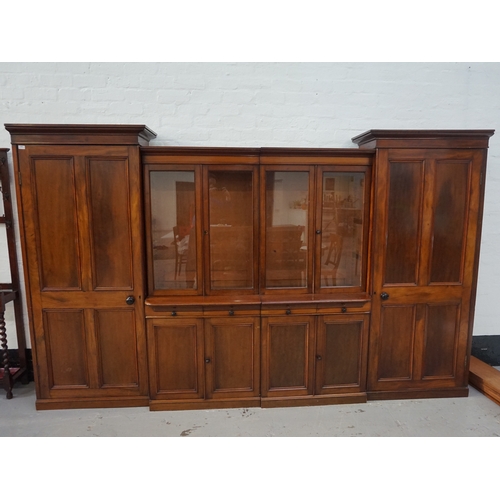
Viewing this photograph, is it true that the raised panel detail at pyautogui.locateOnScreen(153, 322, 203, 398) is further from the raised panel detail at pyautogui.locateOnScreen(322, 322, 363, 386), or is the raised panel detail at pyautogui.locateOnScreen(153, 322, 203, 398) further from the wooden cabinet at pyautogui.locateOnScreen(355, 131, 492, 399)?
the wooden cabinet at pyautogui.locateOnScreen(355, 131, 492, 399)

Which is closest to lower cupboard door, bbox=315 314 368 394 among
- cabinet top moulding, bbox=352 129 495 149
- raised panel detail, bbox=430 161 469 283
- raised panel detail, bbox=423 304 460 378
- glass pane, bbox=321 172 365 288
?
glass pane, bbox=321 172 365 288

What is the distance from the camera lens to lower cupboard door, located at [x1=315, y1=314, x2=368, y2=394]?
2502 mm

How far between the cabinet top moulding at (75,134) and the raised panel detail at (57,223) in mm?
128

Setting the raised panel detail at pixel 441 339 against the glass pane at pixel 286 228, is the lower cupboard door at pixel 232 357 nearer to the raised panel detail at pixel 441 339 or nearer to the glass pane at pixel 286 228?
the glass pane at pixel 286 228

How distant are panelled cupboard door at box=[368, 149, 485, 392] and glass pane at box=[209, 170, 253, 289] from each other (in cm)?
94

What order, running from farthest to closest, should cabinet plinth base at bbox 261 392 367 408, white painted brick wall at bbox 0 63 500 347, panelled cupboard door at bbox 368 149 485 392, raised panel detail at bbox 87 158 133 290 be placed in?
1. white painted brick wall at bbox 0 63 500 347
2. cabinet plinth base at bbox 261 392 367 408
3. panelled cupboard door at bbox 368 149 485 392
4. raised panel detail at bbox 87 158 133 290

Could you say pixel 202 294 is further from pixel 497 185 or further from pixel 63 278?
pixel 497 185

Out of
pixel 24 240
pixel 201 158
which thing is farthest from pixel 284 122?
pixel 24 240

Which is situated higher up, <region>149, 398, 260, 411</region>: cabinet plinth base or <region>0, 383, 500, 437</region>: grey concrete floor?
<region>149, 398, 260, 411</region>: cabinet plinth base

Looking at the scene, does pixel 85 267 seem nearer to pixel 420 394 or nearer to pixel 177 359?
pixel 177 359

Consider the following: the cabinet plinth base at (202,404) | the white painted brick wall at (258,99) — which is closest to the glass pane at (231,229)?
the white painted brick wall at (258,99)

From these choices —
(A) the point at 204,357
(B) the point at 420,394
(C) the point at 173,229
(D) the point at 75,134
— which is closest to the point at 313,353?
(A) the point at 204,357

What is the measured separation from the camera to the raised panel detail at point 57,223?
2.27 m

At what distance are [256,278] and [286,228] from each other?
44 centimetres
